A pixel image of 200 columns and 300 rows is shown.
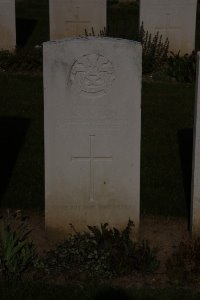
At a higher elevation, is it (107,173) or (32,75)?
(32,75)

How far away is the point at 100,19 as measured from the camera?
15.2 meters

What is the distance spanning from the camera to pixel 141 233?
681 cm

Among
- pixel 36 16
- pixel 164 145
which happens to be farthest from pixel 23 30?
pixel 164 145

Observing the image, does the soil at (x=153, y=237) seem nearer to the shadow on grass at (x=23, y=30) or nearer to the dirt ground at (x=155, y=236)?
the dirt ground at (x=155, y=236)

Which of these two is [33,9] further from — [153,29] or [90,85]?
[90,85]

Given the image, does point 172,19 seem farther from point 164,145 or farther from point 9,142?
point 9,142

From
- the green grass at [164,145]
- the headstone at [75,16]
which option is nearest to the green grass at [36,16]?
the headstone at [75,16]

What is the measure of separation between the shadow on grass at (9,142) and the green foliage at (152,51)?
3534 mm

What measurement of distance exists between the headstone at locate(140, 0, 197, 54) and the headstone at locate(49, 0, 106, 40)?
51.6 inches

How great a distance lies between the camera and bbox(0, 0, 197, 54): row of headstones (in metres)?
14.1

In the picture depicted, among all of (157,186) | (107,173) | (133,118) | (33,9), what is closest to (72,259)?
(107,173)

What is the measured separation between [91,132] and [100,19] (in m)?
9.15

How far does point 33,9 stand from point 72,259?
1783cm

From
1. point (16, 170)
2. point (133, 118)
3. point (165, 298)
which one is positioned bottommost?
point (165, 298)
